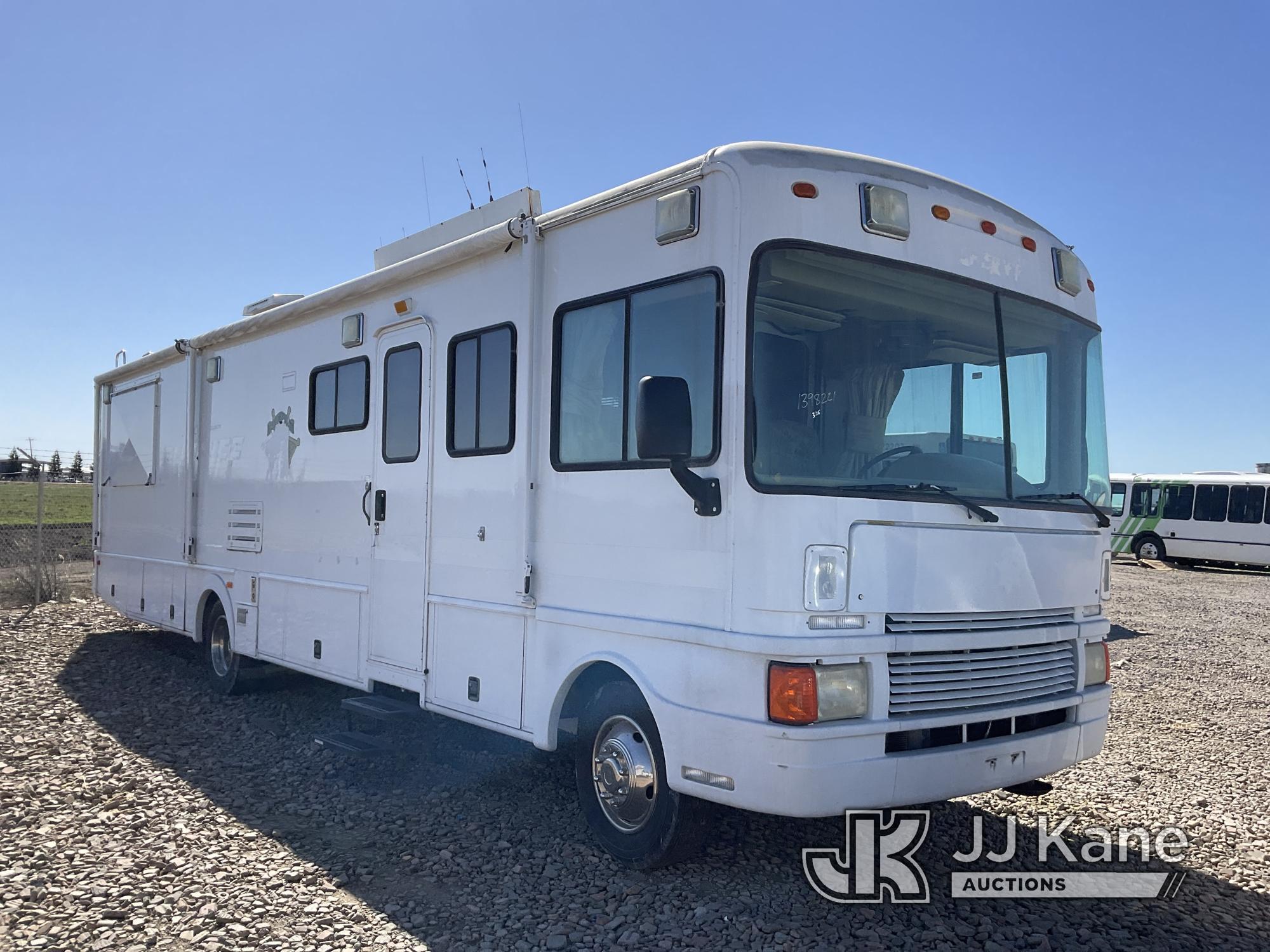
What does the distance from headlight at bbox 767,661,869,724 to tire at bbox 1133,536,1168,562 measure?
1012 inches

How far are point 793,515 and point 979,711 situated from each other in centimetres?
122

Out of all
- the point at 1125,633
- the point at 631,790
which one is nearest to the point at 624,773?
the point at 631,790

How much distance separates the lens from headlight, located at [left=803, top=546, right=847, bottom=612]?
381 centimetres

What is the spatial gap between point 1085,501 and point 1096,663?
780 mm

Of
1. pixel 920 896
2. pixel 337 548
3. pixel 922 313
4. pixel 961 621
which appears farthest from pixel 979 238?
pixel 337 548

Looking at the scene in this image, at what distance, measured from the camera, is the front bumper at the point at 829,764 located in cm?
375

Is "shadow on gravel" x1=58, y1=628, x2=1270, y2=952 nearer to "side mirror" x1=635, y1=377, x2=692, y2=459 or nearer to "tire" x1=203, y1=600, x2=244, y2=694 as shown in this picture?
"tire" x1=203, y1=600, x2=244, y2=694

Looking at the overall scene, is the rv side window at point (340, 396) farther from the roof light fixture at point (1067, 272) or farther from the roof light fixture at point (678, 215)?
the roof light fixture at point (1067, 272)

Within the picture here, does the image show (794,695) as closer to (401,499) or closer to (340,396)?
(401,499)

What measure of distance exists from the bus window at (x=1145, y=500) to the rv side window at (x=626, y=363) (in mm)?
25439

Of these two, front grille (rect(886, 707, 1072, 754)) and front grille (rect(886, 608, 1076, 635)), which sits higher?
front grille (rect(886, 608, 1076, 635))

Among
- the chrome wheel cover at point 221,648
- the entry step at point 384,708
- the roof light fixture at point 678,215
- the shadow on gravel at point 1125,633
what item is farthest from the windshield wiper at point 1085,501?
the shadow on gravel at point 1125,633

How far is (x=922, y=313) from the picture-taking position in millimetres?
4391

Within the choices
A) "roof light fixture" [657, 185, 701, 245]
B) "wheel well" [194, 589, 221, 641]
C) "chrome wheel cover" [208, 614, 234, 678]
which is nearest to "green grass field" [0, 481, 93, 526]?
"wheel well" [194, 589, 221, 641]
